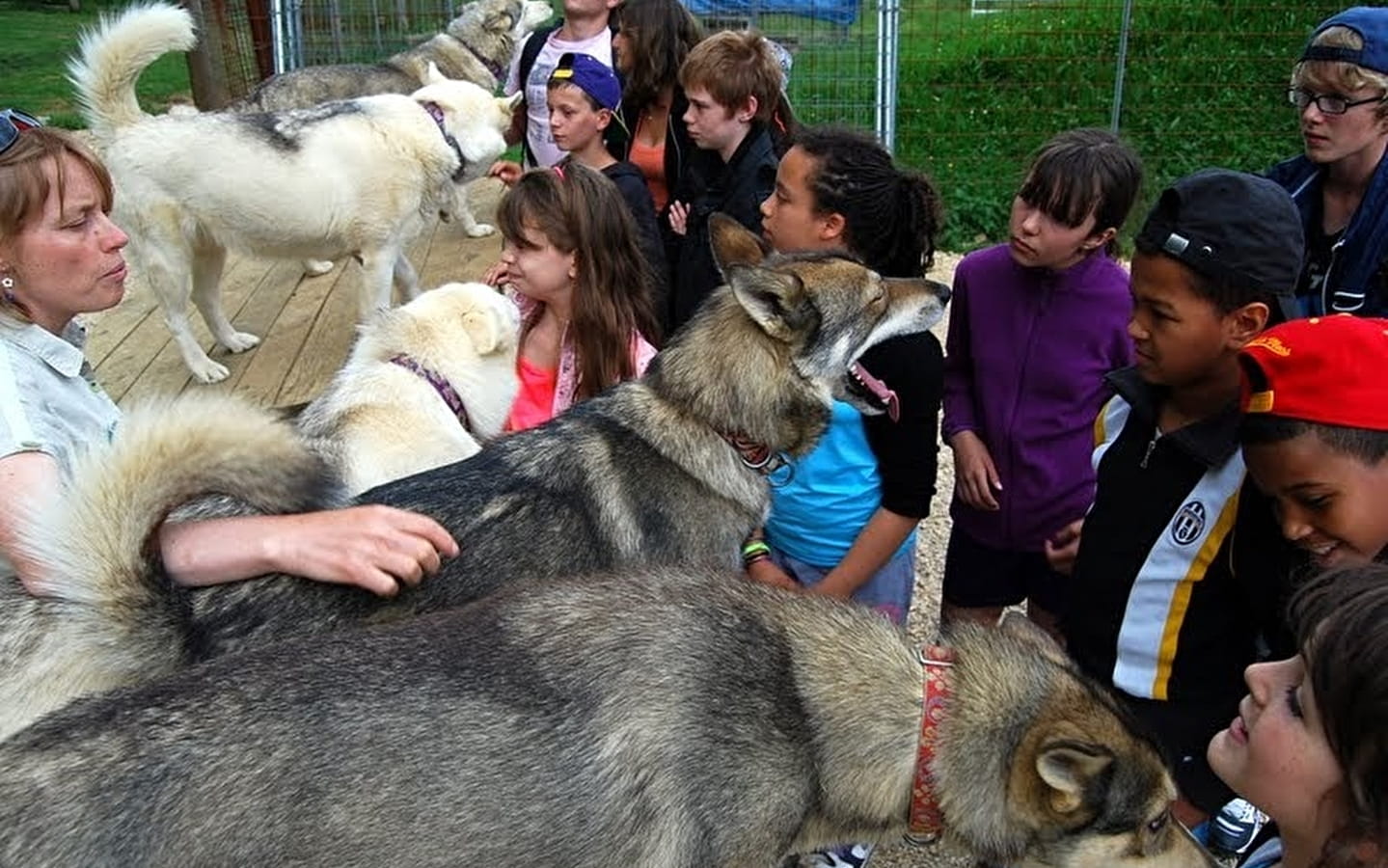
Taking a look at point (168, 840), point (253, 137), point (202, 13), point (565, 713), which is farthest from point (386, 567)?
point (202, 13)

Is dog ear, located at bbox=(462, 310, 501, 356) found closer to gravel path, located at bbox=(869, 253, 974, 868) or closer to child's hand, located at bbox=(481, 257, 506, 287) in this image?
child's hand, located at bbox=(481, 257, 506, 287)

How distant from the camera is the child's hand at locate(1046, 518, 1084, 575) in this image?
288 centimetres

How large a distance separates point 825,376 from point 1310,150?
6.78 feet

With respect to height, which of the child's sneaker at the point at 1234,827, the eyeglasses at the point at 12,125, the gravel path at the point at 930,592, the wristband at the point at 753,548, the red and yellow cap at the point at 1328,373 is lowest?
the gravel path at the point at 930,592

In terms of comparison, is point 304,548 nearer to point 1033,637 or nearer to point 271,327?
point 1033,637

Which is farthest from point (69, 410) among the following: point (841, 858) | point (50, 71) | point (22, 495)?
point (50, 71)

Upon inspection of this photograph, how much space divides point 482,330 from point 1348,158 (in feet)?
10.4

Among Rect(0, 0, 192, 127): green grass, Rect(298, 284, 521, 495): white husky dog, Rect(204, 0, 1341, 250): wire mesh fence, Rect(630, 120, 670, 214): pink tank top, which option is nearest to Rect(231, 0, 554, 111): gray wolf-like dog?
Rect(204, 0, 1341, 250): wire mesh fence

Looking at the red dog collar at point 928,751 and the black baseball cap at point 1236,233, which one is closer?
the red dog collar at point 928,751

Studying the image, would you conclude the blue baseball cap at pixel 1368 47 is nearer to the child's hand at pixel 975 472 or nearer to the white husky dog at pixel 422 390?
the child's hand at pixel 975 472

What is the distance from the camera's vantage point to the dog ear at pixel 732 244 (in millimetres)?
3322

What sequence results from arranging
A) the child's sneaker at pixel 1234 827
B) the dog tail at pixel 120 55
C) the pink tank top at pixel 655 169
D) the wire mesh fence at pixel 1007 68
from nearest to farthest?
the child's sneaker at pixel 1234 827
the pink tank top at pixel 655 169
the dog tail at pixel 120 55
the wire mesh fence at pixel 1007 68

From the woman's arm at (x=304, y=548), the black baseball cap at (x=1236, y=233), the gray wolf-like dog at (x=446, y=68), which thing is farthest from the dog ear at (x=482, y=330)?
the gray wolf-like dog at (x=446, y=68)

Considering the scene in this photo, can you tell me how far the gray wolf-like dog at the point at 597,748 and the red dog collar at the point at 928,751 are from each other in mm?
16
